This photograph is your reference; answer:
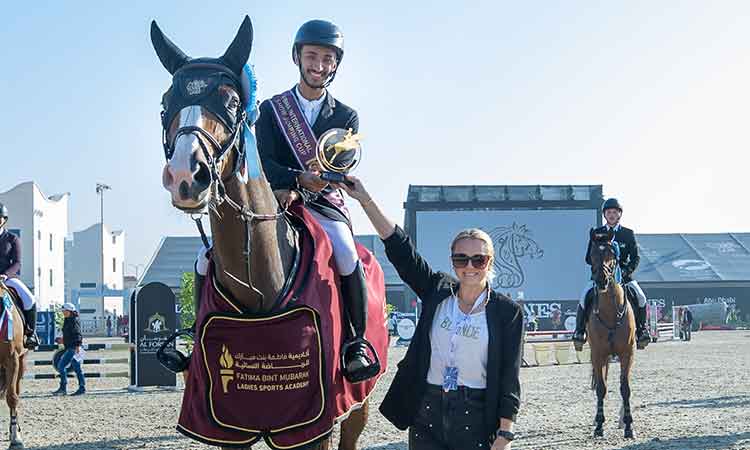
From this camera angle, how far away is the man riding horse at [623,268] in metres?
12.4

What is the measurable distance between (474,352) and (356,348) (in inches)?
38.2

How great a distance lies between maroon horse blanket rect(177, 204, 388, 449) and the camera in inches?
195

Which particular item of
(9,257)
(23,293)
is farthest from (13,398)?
(9,257)

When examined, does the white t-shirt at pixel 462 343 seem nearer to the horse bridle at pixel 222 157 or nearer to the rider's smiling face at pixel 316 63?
the horse bridle at pixel 222 157

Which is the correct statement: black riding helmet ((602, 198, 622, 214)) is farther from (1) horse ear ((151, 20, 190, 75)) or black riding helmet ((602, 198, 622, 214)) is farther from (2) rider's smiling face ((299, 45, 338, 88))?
(1) horse ear ((151, 20, 190, 75))

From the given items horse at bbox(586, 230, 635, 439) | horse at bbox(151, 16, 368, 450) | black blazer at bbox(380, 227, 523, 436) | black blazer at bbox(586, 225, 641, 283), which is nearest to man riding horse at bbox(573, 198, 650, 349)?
black blazer at bbox(586, 225, 641, 283)

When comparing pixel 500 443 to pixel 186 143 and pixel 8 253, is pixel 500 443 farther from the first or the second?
pixel 8 253

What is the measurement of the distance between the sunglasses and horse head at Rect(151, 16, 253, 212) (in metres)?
1.28

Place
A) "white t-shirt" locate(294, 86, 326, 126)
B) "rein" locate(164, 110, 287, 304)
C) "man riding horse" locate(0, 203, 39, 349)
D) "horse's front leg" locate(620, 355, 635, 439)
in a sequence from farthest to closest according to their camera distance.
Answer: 1. "horse's front leg" locate(620, 355, 635, 439)
2. "man riding horse" locate(0, 203, 39, 349)
3. "white t-shirt" locate(294, 86, 326, 126)
4. "rein" locate(164, 110, 287, 304)

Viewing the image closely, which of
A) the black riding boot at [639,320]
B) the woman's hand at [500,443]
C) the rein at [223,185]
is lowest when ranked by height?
the woman's hand at [500,443]

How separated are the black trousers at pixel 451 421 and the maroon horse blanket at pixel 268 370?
63cm

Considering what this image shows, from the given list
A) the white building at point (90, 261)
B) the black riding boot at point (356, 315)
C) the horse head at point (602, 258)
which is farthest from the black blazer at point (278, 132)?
the white building at point (90, 261)

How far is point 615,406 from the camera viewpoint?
14680 mm

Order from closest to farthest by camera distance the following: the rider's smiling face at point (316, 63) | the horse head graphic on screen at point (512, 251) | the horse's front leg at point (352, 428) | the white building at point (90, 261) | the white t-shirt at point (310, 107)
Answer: the rider's smiling face at point (316, 63)
the white t-shirt at point (310, 107)
the horse's front leg at point (352, 428)
the horse head graphic on screen at point (512, 251)
the white building at point (90, 261)
